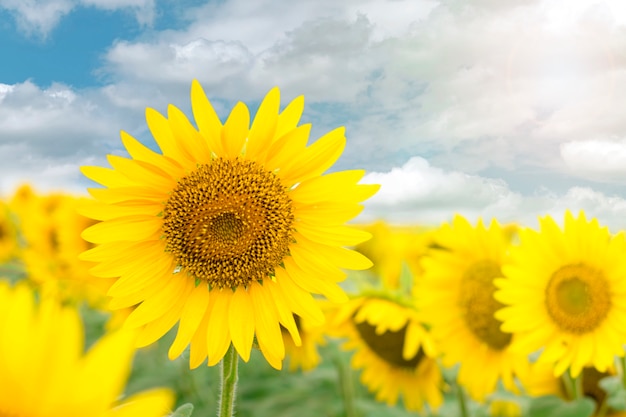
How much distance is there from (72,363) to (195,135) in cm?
120

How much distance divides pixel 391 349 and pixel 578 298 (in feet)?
4.97

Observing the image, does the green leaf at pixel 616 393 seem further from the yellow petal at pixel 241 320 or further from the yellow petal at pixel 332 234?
the yellow petal at pixel 241 320

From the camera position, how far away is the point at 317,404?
505 cm

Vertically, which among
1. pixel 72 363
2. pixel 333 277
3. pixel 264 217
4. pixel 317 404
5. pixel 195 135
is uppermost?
pixel 195 135

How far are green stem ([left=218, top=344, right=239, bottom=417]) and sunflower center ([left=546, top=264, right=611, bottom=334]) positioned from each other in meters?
1.98

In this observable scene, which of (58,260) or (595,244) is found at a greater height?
(58,260)

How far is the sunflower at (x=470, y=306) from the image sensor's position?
3.85 meters

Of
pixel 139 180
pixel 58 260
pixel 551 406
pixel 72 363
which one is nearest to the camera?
pixel 72 363

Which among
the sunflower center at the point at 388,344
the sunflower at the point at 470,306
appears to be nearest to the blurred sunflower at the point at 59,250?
the sunflower center at the point at 388,344

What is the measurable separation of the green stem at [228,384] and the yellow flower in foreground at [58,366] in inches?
29.1

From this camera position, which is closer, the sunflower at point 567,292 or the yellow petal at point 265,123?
the yellow petal at point 265,123

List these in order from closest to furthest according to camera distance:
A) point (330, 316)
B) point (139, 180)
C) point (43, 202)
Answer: point (139, 180) → point (330, 316) → point (43, 202)

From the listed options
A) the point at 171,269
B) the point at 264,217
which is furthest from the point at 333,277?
the point at 171,269

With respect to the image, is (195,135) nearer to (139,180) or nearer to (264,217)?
(139,180)
